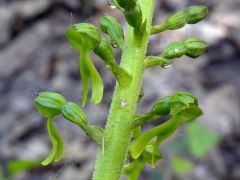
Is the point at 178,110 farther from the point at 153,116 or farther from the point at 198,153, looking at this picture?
the point at 198,153

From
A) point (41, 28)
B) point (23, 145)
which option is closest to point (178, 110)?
point (23, 145)

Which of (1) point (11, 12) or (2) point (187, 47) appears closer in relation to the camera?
(2) point (187, 47)

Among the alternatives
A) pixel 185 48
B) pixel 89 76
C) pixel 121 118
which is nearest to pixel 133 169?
pixel 121 118

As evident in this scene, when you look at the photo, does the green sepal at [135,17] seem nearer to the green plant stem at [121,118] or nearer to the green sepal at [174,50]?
the green plant stem at [121,118]

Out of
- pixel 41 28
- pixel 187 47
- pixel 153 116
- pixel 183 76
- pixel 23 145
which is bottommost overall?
pixel 153 116

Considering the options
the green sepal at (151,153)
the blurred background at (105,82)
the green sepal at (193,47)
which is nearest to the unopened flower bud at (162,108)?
the green sepal at (151,153)

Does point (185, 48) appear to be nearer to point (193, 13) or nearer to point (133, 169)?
point (193, 13)
